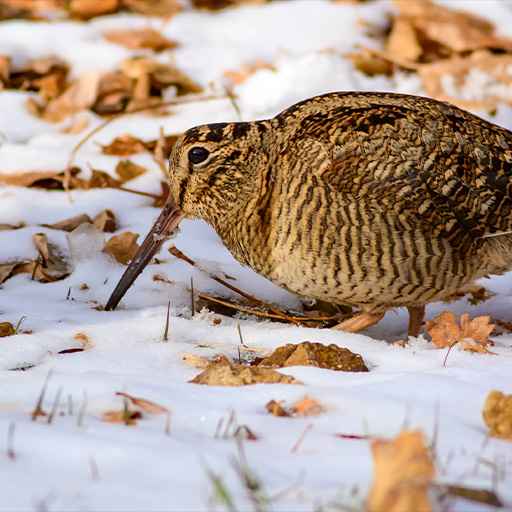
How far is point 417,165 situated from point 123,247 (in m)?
1.46

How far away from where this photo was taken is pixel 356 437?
2920 millimetres

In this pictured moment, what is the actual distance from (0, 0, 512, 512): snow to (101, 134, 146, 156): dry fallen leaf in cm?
6

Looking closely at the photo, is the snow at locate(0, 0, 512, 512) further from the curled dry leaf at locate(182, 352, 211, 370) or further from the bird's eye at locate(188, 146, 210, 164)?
the bird's eye at locate(188, 146, 210, 164)

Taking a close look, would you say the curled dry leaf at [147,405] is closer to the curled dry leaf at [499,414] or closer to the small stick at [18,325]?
the curled dry leaf at [499,414]

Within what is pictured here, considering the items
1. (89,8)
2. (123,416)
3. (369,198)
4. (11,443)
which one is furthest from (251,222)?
(89,8)

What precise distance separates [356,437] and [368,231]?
1.31m

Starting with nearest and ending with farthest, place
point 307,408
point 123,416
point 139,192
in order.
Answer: point 123,416 → point 307,408 → point 139,192

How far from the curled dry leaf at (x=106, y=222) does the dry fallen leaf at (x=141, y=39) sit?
2251 mm

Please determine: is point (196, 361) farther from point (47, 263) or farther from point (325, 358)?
point (47, 263)

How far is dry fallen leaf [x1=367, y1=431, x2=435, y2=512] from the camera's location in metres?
2.26

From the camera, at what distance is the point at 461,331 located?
403 cm

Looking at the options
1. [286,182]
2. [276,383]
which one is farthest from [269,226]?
[276,383]

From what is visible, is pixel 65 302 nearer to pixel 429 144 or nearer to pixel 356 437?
pixel 429 144

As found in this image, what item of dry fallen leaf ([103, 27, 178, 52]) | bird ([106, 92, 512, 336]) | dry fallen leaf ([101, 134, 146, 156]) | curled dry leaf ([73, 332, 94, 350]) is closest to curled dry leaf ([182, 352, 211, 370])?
curled dry leaf ([73, 332, 94, 350])
